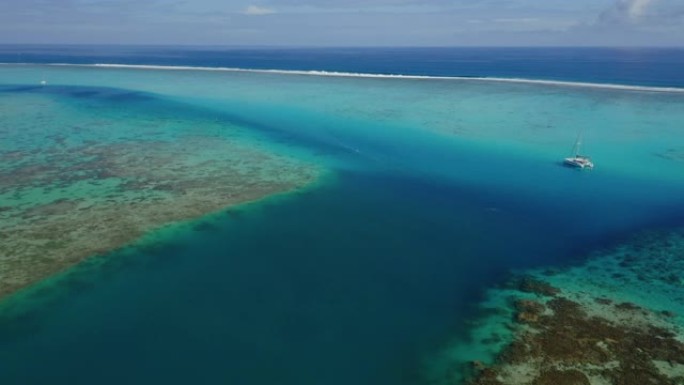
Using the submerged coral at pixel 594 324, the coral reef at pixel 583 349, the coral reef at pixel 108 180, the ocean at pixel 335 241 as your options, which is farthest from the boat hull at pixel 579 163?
the coral reef at pixel 583 349

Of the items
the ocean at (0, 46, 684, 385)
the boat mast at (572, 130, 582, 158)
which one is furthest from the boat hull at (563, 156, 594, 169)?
the boat mast at (572, 130, 582, 158)

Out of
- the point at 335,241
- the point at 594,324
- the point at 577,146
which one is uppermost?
the point at 577,146

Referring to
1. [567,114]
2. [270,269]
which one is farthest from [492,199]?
[567,114]

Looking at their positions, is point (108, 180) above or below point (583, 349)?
above

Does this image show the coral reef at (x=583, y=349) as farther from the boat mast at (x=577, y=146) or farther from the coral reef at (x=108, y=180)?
the boat mast at (x=577, y=146)

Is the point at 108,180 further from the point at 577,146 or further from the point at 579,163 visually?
the point at 577,146

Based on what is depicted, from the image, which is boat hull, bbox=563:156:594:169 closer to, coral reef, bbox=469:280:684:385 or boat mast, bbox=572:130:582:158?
boat mast, bbox=572:130:582:158

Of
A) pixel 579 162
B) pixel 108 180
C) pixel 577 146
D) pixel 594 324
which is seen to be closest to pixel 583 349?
pixel 594 324

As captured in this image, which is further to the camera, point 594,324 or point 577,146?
point 577,146
